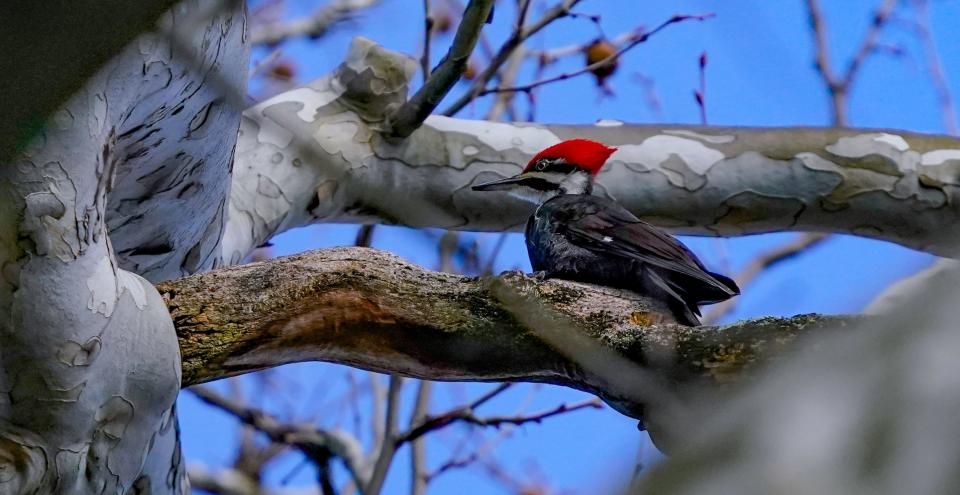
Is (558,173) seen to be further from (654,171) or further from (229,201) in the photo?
(229,201)

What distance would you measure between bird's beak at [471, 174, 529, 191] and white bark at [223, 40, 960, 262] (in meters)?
0.07

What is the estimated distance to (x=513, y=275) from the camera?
2.98 metres

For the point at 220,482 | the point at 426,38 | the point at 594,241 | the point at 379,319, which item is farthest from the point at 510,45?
the point at 220,482

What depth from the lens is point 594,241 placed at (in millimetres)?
3908

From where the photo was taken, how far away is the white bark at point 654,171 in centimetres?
466

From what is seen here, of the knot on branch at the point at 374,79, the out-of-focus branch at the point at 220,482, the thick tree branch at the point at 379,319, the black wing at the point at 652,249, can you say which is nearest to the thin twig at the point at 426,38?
the knot on branch at the point at 374,79

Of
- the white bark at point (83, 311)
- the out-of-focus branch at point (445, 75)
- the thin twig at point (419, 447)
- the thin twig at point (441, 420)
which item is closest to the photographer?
the white bark at point (83, 311)

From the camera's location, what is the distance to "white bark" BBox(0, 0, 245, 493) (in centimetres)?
235

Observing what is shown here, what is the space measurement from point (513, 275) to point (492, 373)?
28 cm

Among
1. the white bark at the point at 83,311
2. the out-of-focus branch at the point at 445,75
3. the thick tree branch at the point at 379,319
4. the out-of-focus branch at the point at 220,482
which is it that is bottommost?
the white bark at the point at 83,311

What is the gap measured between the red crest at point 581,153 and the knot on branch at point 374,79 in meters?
0.67

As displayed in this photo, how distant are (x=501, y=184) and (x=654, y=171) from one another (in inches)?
27.1

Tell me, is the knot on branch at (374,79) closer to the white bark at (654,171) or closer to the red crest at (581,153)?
the white bark at (654,171)

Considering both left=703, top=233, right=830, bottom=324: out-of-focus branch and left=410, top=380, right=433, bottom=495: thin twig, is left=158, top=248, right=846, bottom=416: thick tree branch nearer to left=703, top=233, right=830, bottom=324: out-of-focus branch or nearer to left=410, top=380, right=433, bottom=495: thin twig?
left=410, top=380, right=433, bottom=495: thin twig
